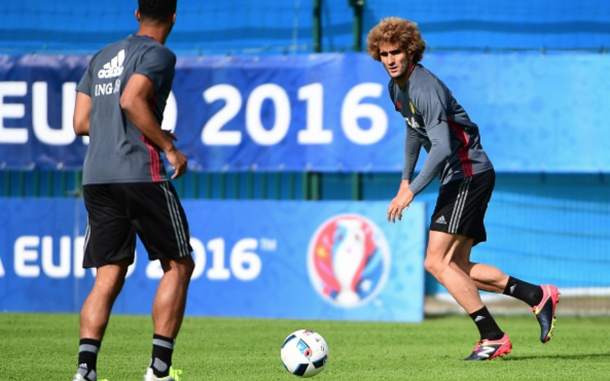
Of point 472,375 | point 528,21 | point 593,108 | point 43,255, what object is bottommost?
point 43,255

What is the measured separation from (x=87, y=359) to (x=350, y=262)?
6.10 meters

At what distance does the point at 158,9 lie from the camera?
5.93 m

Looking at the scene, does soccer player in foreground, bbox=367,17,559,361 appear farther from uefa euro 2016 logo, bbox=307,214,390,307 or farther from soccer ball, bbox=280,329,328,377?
uefa euro 2016 logo, bbox=307,214,390,307

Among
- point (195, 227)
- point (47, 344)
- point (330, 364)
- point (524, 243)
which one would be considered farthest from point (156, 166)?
point (524, 243)

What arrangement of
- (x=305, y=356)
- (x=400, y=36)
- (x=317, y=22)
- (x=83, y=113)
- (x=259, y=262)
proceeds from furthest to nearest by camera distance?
(x=317, y=22) → (x=259, y=262) → (x=400, y=36) → (x=305, y=356) → (x=83, y=113)

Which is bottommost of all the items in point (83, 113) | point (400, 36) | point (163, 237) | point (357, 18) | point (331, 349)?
point (331, 349)

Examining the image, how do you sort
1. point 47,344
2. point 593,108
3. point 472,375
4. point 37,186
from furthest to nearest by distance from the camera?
point 37,186, point 593,108, point 47,344, point 472,375

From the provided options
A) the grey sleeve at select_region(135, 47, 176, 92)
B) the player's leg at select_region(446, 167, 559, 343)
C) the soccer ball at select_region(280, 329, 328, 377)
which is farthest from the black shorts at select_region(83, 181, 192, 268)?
the player's leg at select_region(446, 167, 559, 343)

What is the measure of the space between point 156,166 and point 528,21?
734 centimetres

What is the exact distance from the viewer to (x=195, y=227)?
39.5 feet

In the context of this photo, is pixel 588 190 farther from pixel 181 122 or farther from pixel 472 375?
pixel 472 375

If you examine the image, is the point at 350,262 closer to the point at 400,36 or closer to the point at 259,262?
the point at 259,262

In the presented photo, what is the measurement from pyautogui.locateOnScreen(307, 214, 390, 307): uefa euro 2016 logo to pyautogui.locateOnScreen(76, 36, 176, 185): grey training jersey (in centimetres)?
593

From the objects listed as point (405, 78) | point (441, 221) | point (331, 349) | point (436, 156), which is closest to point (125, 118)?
point (436, 156)
